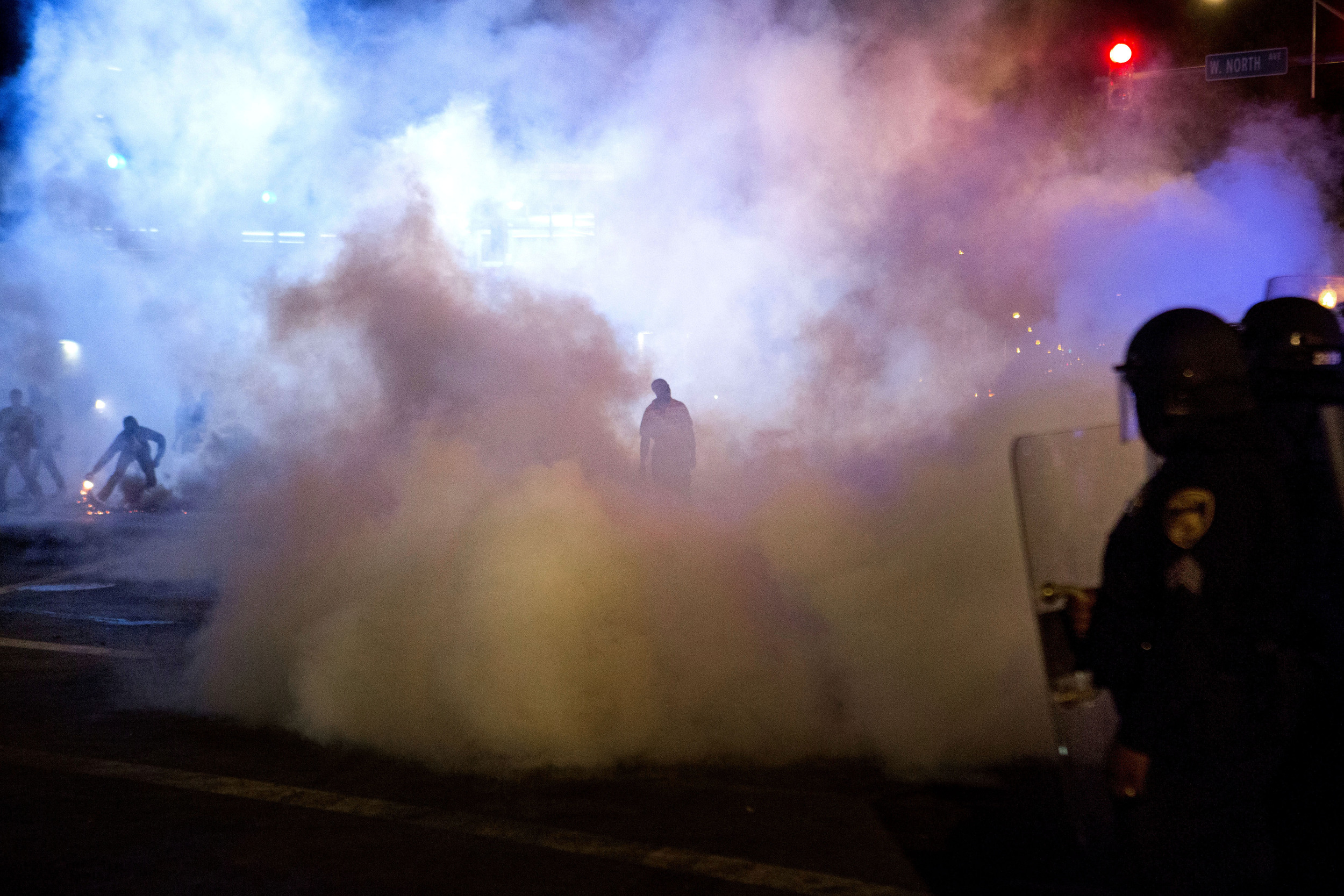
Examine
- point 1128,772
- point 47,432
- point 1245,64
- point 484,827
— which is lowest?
point 484,827

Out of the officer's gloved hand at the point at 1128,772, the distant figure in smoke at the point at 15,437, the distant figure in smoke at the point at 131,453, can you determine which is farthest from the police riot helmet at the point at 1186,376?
the distant figure in smoke at the point at 15,437

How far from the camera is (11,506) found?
48.6ft

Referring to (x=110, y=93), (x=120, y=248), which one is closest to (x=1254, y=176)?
(x=110, y=93)

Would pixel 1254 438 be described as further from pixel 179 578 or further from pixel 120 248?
pixel 120 248

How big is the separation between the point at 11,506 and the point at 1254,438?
1611 cm

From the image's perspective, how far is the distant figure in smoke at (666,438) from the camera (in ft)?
26.6

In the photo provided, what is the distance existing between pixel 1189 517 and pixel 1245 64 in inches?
341

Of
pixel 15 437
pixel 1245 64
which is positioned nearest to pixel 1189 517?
pixel 1245 64

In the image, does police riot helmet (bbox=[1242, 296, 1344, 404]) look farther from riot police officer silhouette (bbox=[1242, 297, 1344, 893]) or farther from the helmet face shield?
the helmet face shield

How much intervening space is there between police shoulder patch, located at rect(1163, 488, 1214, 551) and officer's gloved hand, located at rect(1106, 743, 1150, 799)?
0.40 m

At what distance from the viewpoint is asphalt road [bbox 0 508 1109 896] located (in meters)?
3.30

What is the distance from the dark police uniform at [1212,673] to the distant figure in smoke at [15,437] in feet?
50.6

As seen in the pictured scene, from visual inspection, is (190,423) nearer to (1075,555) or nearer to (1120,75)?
(1120,75)

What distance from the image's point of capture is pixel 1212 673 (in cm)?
204
